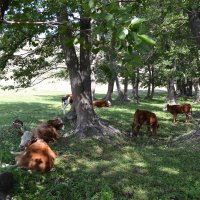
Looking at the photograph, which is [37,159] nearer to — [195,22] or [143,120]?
[195,22]

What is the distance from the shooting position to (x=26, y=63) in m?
19.5

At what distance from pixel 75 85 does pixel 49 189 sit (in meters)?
7.42

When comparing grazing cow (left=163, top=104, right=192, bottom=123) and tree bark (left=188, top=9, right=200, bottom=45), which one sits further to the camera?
grazing cow (left=163, top=104, right=192, bottom=123)

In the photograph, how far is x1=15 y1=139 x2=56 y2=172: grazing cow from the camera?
1066cm

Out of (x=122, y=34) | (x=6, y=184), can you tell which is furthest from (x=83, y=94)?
(x=122, y=34)

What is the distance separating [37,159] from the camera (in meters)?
10.7

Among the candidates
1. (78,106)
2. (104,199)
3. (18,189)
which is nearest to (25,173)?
(18,189)

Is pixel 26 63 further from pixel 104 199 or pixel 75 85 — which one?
pixel 104 199

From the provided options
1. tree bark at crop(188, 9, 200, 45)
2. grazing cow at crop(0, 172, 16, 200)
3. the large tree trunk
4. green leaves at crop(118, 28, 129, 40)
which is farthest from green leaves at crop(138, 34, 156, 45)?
the large tree trunk

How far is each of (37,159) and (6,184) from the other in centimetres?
164

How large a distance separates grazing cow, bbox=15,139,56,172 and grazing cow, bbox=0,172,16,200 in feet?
3.72

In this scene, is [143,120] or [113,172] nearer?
[113,172]

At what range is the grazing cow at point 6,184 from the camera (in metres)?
9.07

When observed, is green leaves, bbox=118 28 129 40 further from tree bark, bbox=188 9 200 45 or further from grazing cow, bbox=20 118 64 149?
grazing cow, bbox=20 118 64 149
